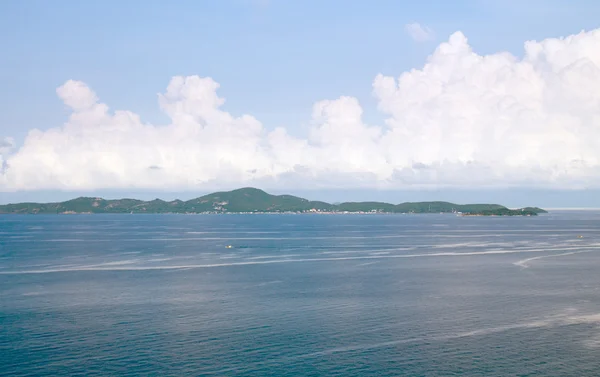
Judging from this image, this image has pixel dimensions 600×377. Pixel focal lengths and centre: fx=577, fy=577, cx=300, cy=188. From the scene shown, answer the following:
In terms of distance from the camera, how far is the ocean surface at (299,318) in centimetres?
4394

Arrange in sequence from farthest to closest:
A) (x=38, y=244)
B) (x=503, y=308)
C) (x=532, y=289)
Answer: (x=38, y=244) → (x=532, y=289) → (x=503, y=308)

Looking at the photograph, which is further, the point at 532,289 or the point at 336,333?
the point at 532,289

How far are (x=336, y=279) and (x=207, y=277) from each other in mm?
19522

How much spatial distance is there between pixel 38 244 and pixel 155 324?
111716 millimetres

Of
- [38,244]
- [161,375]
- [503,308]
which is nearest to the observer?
[161,375]

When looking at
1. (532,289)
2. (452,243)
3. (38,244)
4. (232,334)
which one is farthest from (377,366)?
(38,244)

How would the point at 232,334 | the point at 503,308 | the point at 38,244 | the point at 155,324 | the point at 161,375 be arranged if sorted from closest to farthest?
the point at 161,375 → the point at 232,334 → the point at 155,324 → the point at 503,308 → the point at 38,244

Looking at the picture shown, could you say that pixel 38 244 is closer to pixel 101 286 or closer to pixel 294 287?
pixel 101 286

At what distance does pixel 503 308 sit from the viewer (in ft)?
208

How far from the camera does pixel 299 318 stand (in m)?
58.3

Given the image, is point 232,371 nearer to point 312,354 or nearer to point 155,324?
point 312,354

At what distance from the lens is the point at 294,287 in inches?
3049

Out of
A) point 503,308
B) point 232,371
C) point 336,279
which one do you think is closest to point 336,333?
point 232,371

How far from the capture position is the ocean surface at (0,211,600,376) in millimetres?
43938
